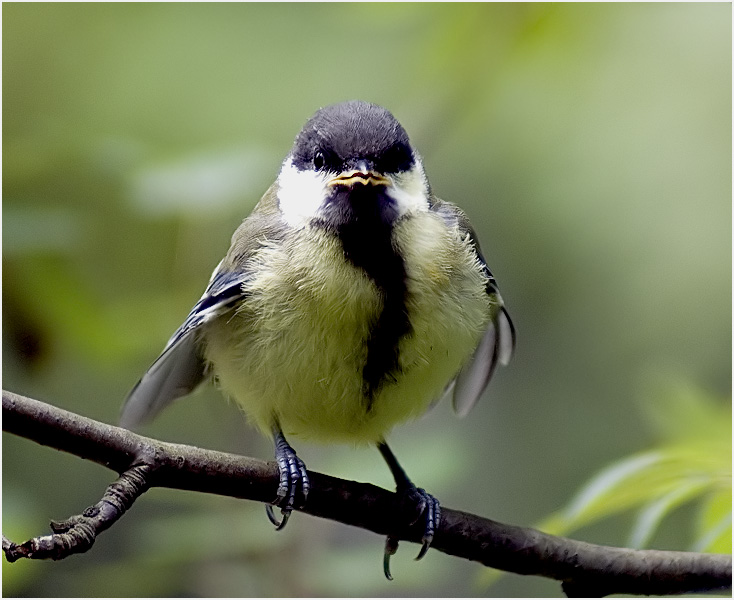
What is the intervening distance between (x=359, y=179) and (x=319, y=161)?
8 cm

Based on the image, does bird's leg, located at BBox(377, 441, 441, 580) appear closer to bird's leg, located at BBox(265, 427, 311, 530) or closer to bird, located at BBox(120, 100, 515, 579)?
bird, located at BBox(120, 100, 515, 579)

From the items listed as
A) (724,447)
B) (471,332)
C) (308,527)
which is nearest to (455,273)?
(471,332)

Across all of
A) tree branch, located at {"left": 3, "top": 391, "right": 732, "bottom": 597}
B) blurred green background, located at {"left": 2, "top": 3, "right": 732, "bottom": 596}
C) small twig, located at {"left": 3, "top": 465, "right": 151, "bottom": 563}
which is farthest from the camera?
blurred green background, located at {"left": 2, "top": 3, "right": 732, "bottom": 596}

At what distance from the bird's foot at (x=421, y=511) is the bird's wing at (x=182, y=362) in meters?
0.27

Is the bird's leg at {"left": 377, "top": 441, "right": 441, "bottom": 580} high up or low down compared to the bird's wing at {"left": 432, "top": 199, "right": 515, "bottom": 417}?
down

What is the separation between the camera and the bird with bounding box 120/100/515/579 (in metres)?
0.78

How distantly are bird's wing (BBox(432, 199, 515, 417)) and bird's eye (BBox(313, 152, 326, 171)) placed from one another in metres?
0.14

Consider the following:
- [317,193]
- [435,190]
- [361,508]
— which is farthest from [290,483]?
[435,190]

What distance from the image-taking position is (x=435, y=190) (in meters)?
1.19

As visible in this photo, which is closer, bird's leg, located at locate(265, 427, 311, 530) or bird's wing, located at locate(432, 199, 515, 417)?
bird's leg, located at locate(265, 427, 311, 530)

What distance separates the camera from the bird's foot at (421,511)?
32.4 inches

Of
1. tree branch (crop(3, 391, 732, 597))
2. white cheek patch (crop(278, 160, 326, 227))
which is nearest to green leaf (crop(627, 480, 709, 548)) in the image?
tree branch (crop(3, 391, 732, 597))

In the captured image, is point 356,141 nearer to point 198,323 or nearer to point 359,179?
point 359,179

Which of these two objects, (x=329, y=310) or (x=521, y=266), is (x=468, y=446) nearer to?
(x=521, y=266)
